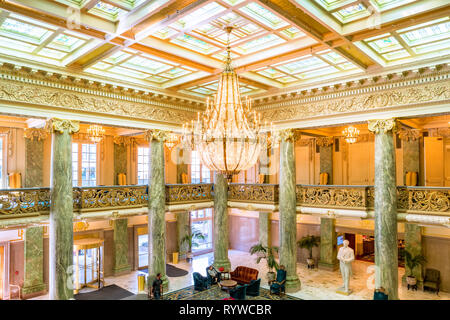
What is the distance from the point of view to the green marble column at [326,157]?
51.6 feet

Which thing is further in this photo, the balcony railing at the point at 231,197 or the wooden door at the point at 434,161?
the wooden door at the point at 434,161

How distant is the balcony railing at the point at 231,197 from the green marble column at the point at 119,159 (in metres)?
4.13

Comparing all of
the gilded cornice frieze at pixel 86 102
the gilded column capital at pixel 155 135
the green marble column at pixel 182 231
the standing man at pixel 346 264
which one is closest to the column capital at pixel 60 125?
the gilded cornice frieze at pixel 86 102

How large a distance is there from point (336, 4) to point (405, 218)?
21.6ft

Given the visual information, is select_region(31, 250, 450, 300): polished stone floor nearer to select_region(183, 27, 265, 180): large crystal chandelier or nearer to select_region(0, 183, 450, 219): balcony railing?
select_region(0, 183, 450, 219): balcony railing

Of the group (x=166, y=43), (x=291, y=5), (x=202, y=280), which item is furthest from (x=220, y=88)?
(x=202, y=280)

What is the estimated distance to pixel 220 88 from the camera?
639cm

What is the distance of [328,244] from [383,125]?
7450 millimetres

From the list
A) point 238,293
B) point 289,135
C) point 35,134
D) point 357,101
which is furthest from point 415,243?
point 35,134

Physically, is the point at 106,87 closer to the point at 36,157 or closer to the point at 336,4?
the point at 36,157

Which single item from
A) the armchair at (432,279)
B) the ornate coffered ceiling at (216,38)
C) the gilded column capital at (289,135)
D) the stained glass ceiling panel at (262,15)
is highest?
the stained glass ceiling panel at (262,15)

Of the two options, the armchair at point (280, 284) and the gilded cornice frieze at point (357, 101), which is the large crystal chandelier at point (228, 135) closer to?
the gilded cornice frieze at point (357, 101)

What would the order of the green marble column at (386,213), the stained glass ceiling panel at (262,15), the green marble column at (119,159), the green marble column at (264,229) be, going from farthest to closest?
the green marble column at (264,229), the green marble column at (119,159), the green marble column at (386,213), the stained glass ceiling panel at (262,15)

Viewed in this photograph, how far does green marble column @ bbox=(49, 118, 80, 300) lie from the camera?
8.92 metres
